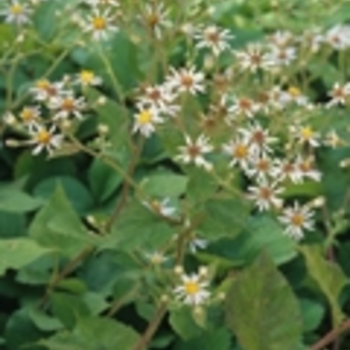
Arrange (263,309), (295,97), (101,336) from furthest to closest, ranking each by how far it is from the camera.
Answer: (295,97)
(101,336)
(263,309)

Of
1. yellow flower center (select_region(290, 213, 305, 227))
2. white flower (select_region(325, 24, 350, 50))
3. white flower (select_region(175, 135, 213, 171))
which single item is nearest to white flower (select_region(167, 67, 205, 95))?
white flower (select_region(175, 135, 213, 171))

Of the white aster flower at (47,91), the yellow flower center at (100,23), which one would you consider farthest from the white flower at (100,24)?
the white aster flower at (47,91)

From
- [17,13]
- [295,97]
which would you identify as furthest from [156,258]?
[17,13]

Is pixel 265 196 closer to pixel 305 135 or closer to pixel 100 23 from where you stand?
pixel 305 135

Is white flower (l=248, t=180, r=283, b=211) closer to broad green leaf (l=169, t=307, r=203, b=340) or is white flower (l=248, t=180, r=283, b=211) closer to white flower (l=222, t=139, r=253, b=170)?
white flower (l=222, t=139, r=253, b=170)

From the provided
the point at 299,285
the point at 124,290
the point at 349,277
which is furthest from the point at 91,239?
the point at 349,277

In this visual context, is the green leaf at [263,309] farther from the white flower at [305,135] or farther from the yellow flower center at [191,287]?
the white flower at [305,135]

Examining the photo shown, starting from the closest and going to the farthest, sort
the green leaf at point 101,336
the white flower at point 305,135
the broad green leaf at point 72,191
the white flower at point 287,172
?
the green leaf at point 101,336, the white flower at point 287,172, the white flower at point 305,135, the broad green leaf at point 72,191
